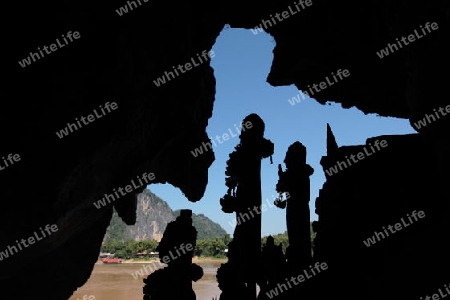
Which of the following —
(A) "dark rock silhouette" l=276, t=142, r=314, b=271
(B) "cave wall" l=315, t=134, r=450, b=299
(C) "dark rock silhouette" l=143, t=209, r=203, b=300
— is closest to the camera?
(B) "cave wall" l=315, t=134, r=450, b=299

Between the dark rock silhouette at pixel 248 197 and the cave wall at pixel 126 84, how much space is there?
3.77m

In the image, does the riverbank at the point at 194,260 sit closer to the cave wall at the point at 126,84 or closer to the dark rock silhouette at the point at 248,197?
the cave wall at the point at 126,84

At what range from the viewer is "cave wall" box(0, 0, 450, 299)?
7.60 meters

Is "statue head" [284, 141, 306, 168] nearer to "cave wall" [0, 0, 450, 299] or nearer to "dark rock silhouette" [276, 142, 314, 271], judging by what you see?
"dark rock silhouette" [276, 142, 314, 271]

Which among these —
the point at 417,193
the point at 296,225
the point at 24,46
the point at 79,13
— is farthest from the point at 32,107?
the point at 417,193

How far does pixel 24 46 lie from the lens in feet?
25.4

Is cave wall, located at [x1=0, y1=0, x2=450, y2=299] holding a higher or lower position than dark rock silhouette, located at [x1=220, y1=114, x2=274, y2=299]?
higher

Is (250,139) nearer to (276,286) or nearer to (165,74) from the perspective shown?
(165,74)

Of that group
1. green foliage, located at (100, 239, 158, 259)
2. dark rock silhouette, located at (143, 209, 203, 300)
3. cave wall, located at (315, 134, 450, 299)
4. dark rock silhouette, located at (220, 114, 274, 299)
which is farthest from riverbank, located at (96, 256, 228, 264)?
cave wall, located at (315, 134, 450, 299)

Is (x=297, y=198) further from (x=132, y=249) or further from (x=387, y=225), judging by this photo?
(x=132, y=249)

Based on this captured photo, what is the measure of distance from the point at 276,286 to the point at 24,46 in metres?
9.49

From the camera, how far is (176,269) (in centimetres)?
821

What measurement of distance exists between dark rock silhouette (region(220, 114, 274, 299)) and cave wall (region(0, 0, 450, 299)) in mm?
3775

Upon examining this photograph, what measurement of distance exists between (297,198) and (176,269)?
530cm
